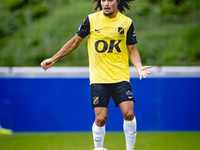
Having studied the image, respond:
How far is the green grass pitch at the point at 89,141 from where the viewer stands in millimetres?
4512

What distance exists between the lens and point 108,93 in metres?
3.32

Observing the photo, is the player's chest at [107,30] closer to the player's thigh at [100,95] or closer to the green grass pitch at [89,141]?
the player's thigh at [100,95]

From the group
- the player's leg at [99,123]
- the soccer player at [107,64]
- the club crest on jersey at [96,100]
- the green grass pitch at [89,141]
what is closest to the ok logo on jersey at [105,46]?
the soccer player at [107,64]

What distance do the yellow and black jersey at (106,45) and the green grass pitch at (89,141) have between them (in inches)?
60.9

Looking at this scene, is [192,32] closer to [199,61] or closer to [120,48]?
[199,61]

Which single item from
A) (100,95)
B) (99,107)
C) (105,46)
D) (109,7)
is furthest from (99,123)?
(109,7)

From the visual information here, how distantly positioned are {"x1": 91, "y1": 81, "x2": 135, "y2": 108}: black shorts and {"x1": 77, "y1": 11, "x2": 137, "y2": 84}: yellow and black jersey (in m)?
0.06

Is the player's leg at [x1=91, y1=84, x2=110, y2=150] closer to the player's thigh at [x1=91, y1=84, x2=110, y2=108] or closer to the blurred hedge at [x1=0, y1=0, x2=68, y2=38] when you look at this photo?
the player's thigh at [x1=91, y1=84, x2=110, y2=108]

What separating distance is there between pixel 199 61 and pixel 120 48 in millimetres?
5843

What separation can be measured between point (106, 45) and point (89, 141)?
2.18 m

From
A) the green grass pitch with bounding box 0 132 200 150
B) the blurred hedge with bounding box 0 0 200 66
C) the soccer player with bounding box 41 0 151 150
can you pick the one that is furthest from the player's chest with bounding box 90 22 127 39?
the blurred hedge with bounding box 0 0 200 66

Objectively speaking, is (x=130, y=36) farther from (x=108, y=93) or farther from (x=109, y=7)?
(x=108, y=93)

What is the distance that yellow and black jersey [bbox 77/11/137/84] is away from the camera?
10.7 ft

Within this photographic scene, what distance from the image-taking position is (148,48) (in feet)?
29.2
